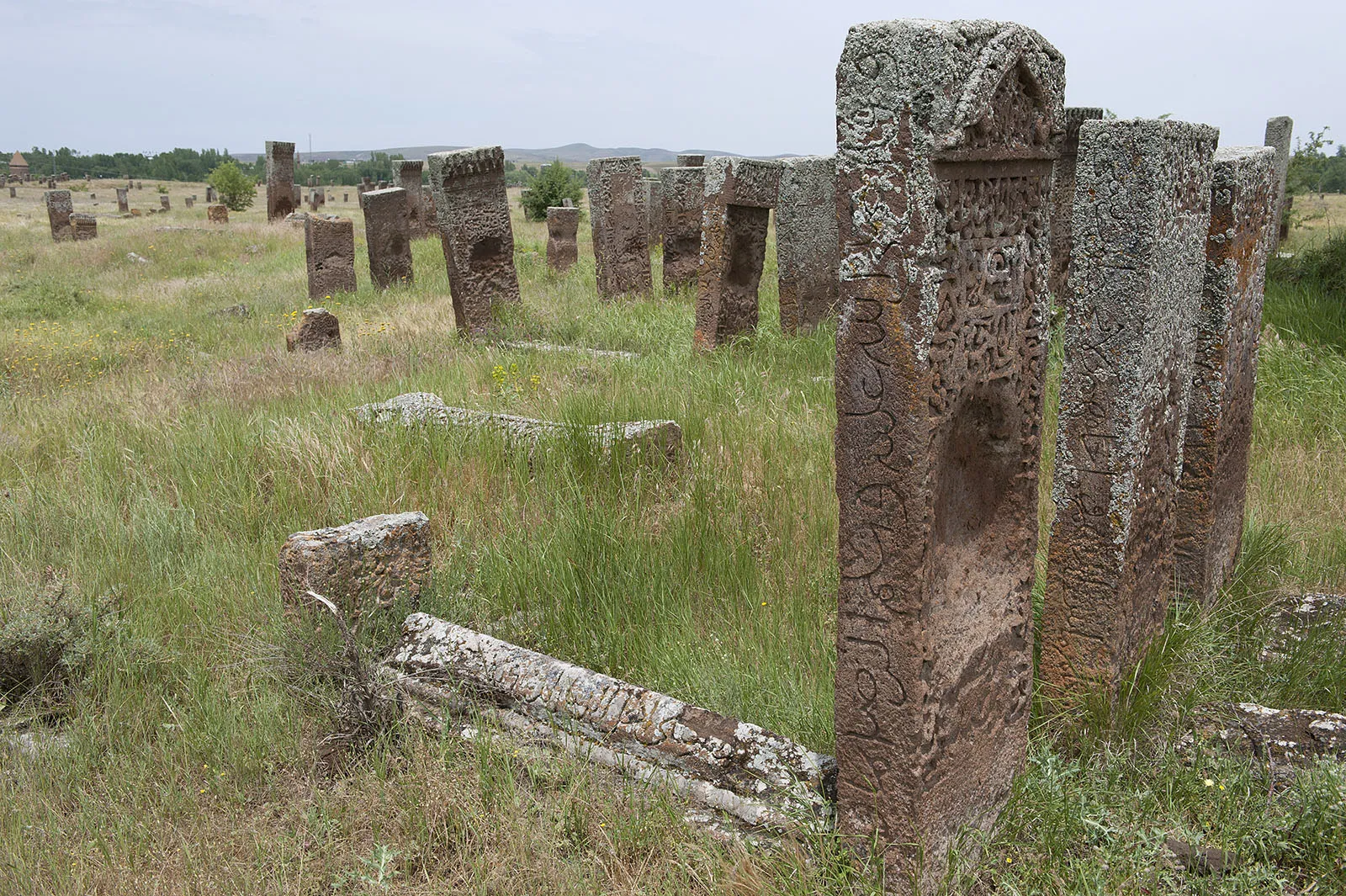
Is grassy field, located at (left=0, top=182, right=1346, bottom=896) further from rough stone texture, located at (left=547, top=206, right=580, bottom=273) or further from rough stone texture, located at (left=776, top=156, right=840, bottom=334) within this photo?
rough stone texture, located at (left=547, top=206, right=580, bottom=273)

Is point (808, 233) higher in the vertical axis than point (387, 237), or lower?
higher

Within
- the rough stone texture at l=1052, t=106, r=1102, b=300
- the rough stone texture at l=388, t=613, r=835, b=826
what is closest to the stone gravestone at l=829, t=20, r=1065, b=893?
the rough stone texture at l=388, t=613, r=835, b=826

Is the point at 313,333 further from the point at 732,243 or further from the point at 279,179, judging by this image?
the point at 279,179

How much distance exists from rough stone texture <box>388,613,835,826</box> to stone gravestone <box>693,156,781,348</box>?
5.41m

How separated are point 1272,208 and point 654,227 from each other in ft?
48.3

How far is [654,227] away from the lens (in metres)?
18.2

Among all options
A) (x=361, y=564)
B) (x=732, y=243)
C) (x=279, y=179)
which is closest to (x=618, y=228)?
(x=732, y=243)

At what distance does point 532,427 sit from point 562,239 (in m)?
10.4

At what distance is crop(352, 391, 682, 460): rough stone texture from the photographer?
5.23m

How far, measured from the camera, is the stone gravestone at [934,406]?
7.00 feet

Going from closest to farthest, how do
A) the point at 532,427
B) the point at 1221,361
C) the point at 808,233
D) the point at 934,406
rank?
the point at 934,406
the point at 1221,361
the point at 532,427
the point at 808,233

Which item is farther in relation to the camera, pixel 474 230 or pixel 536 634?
pixel 474 230

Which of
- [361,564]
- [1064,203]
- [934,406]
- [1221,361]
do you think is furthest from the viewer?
[1064,203]

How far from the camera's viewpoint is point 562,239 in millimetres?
A: 15484
